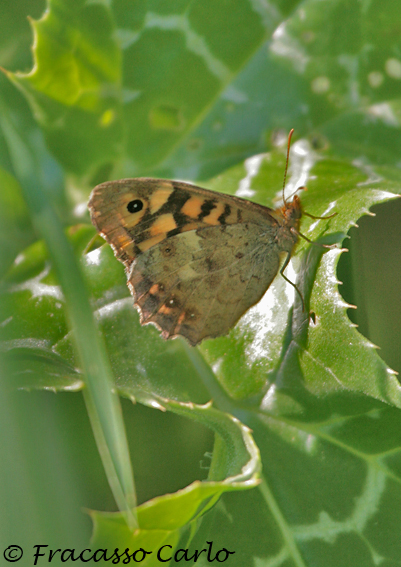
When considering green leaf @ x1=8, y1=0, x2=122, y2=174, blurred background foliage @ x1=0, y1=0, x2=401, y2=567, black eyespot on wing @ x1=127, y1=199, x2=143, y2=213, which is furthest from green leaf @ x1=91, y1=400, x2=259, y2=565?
green leaf @ x1=8, y1=0, x2=122, y2=174

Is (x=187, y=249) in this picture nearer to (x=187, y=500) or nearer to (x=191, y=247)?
(x=191, y=247)

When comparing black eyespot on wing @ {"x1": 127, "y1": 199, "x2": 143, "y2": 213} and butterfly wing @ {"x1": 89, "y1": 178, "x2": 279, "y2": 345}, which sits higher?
black eyespot on wing @ {"x1": 127, "y1": 199, "x2": 143, "y2": 213}

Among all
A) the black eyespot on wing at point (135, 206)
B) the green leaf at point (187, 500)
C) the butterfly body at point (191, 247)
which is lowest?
the green leaf at point (187, 500)

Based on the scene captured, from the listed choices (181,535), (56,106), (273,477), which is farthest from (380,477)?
(56,106)

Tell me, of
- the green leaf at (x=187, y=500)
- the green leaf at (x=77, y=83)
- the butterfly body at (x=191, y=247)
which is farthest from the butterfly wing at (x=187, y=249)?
the green leaf at (x=77, y=83)

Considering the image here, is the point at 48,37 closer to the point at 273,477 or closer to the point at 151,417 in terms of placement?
the point at 151,417

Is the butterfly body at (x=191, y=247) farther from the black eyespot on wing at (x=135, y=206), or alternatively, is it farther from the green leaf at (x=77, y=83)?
the green leaf at (x=77, y=83)

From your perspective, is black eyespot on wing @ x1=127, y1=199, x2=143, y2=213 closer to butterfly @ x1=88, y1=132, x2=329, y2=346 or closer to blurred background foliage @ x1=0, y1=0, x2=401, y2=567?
butterfly @ x1=88, y1=132, x2=329, y2=346
